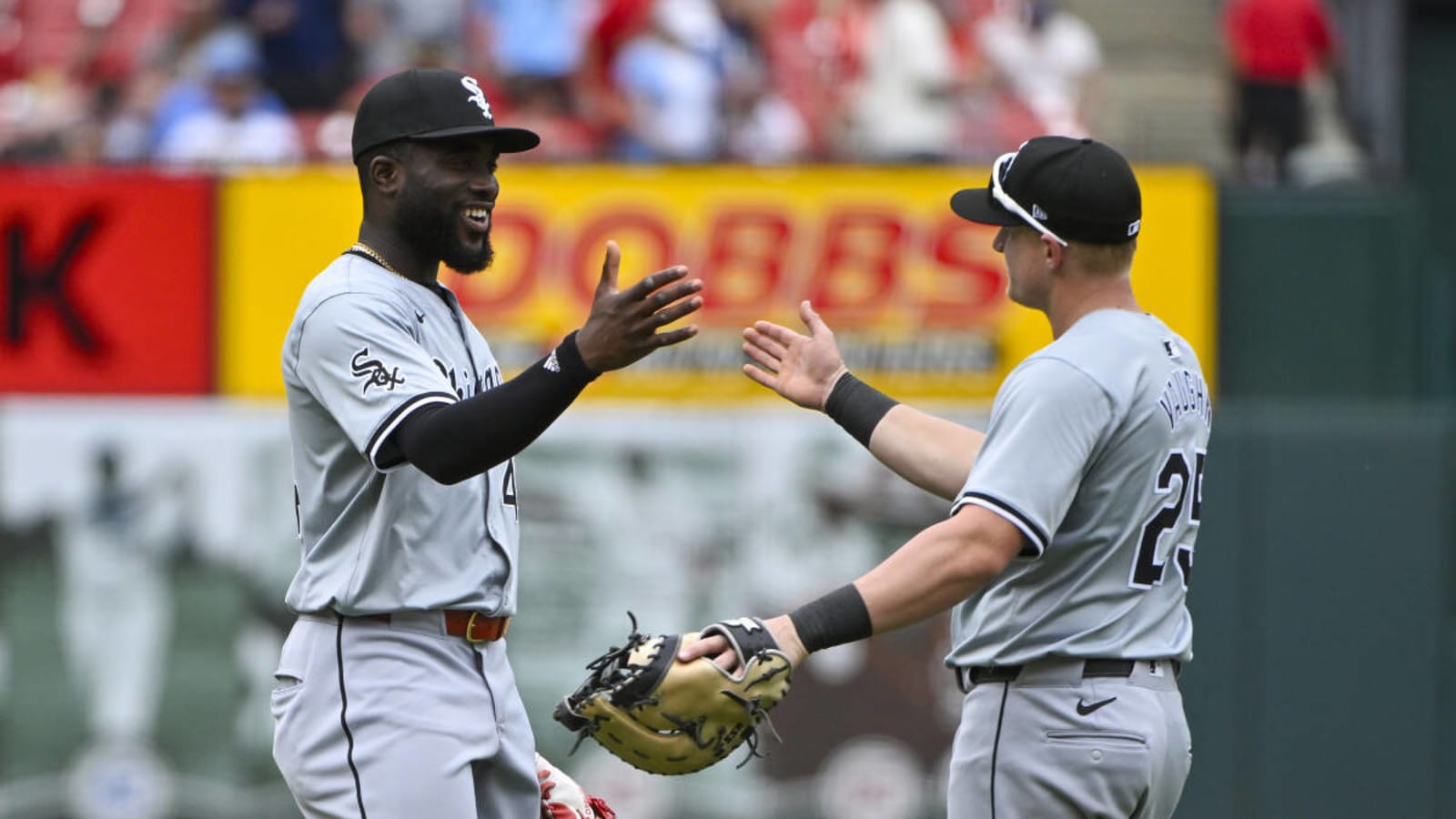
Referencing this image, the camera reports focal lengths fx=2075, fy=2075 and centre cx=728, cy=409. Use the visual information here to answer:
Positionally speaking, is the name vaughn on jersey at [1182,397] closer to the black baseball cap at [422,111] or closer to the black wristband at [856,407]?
the black wristband at [856,407]

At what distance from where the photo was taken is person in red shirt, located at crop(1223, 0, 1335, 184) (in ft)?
33.6

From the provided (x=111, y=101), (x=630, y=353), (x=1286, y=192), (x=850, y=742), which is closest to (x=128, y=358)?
(x=111, y=101)

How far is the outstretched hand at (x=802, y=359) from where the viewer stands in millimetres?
4598

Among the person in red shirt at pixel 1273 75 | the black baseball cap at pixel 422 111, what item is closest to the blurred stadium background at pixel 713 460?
the person in red shirt at pixel 1273 75

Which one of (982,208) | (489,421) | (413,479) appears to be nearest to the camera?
(489,421)

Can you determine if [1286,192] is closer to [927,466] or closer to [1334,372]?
[1334,372]

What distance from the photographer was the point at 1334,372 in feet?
30.1

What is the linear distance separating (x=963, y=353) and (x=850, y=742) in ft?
5.72

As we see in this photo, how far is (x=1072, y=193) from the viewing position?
407cm

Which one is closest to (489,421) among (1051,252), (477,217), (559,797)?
(477,217)

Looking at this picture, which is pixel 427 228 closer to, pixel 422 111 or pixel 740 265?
pixel 422 111

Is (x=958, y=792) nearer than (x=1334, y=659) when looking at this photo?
Yes

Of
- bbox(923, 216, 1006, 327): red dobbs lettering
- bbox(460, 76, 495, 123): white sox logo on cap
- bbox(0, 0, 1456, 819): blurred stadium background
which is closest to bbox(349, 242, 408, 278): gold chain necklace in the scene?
bbox(460, 76, 495, 123): white sox logo on cap

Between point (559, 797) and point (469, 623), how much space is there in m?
0.58
